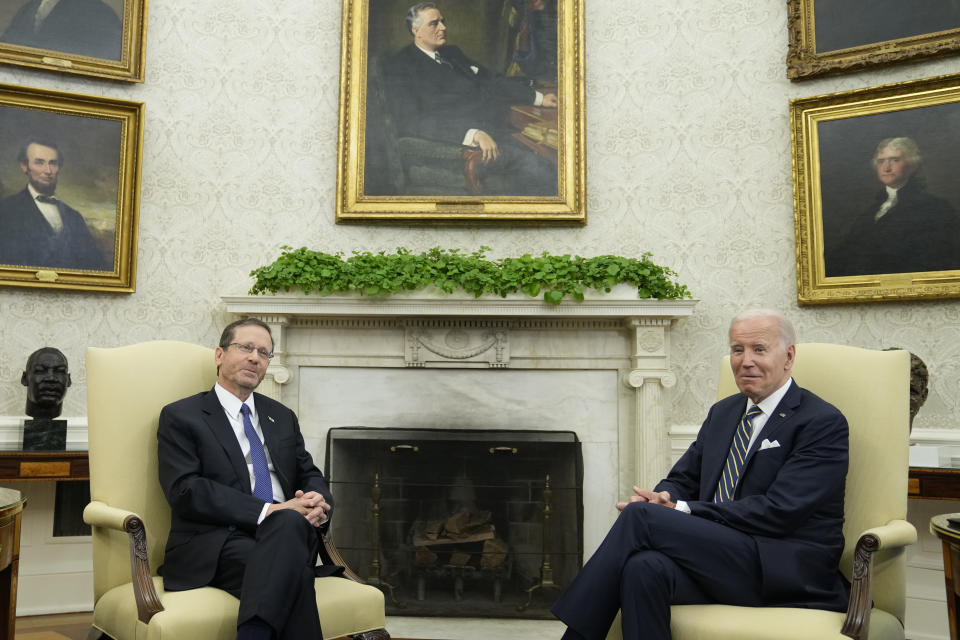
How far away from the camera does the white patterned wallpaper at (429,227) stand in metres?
4.92

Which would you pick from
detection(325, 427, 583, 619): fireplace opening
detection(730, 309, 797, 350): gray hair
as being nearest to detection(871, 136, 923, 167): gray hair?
detection(730, 309, 797, 350): gray hair

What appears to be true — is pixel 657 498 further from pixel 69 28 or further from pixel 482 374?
pixel 69 28

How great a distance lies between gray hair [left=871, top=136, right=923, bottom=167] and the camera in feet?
15.0

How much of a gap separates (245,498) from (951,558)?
246cm

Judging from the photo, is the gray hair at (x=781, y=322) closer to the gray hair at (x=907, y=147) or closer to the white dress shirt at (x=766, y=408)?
the white dress shirt at (x=766, y=408)

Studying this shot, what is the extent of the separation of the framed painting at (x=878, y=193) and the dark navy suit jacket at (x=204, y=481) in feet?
11.5

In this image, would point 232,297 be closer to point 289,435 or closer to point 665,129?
point 289,435

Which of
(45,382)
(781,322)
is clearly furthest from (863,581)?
(45,382)

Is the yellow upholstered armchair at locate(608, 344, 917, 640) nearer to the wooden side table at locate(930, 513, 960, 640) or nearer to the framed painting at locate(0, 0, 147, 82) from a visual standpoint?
the wooden side table at locate(930, 513, 960, 640)

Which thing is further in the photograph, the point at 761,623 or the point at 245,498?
the point at 245,498

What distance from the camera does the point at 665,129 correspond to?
16.8 ft

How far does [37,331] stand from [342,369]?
200 cm

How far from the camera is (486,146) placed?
17.0 feet

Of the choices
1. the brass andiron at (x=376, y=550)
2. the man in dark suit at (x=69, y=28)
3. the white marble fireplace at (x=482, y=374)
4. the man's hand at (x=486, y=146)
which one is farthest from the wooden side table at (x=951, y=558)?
the man in dark suit at (x=69, y=28)
